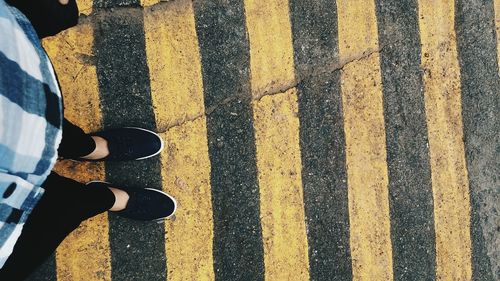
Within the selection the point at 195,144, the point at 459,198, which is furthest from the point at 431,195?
the point at 195,144

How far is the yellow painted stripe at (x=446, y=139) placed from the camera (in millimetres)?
2943

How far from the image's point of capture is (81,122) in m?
2.41

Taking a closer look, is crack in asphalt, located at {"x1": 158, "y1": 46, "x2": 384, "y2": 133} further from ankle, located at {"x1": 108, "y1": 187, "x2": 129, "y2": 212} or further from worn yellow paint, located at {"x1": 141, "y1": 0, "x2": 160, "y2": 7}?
worn yellow paint, located at {"x1": 141, "y1": 0, "x2": 160, "y2": 7}

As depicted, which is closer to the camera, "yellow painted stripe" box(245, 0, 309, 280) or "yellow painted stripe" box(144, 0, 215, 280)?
"yellow painted stripe" box(144, 0, 215, 280)

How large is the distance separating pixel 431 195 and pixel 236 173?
997 millimetres

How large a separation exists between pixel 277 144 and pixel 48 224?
3.84 feet

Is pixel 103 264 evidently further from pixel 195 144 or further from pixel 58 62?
pixel 58 62

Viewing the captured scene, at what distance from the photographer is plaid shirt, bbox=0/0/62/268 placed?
1265 mm

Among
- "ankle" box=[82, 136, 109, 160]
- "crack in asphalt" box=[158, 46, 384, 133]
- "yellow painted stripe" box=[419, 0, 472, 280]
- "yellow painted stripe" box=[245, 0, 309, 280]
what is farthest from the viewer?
"yellow painted stripe" box=[419, 0, 472, 280]

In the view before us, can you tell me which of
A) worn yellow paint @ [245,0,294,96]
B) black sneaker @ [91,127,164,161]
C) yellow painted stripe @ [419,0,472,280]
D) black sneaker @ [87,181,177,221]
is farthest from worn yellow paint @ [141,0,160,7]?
yellow painted stripe @ [419,0,472,280]

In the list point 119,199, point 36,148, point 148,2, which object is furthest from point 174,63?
point 36,148

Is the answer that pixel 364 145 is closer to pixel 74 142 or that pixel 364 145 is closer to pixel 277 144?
pixel 277 144

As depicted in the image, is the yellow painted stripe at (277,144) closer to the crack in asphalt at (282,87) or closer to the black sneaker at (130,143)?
the crack in asphalt at (282,87)

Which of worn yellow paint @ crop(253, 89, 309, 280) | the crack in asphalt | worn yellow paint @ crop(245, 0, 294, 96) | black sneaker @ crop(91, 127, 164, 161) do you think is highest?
worn yellow paint @ crop(245, 0, 294, 96)
